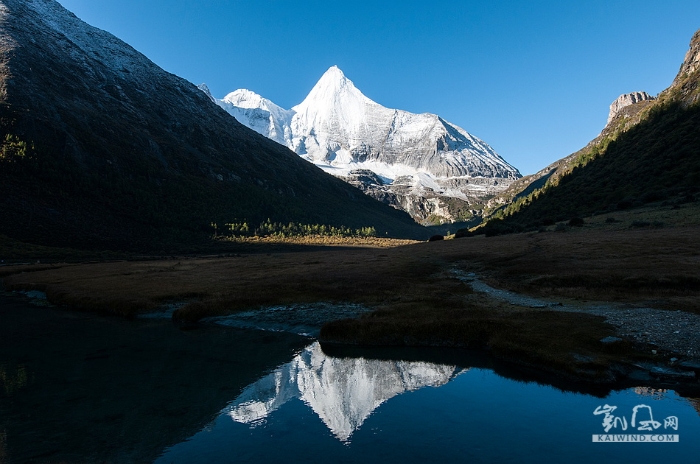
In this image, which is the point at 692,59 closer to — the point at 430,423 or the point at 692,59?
the point at 692,59

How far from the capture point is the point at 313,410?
1906 centimetres

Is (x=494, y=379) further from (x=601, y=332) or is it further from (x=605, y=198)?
(x=605, y=198)

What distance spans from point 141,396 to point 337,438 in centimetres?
1212

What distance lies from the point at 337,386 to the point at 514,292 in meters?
28.0

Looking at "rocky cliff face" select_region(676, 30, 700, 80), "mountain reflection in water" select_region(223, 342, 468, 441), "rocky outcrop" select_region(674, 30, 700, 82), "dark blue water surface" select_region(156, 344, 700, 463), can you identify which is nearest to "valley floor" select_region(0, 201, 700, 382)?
"dark blue water surface" select_region(156, 344, 700, 463)

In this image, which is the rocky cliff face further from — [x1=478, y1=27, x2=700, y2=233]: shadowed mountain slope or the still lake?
the still lake

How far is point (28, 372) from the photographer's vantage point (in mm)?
24844

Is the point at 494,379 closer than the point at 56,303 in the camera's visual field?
Yes

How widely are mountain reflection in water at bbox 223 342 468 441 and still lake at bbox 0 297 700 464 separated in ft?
0.31

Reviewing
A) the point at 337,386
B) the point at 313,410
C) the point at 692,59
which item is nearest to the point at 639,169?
the point at 692,59

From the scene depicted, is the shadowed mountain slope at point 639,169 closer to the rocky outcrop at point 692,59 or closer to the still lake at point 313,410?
the rocky outcrop at point 692,59

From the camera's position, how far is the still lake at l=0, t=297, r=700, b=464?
48.4 ft

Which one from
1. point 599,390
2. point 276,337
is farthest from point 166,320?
point 599,390

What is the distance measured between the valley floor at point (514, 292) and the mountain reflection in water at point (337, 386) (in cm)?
470
